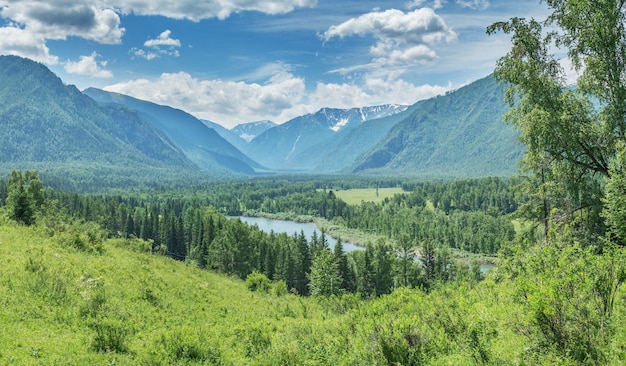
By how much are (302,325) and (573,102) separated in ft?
55.9

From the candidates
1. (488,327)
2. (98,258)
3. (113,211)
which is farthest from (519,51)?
(113,211)

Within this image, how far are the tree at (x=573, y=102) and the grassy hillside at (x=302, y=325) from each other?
16.9ft

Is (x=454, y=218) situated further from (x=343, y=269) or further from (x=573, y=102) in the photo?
(x=573, y=102)

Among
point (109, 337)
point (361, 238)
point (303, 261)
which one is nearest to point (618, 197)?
point (109, 337)

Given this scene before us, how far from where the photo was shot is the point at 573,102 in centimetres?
1795

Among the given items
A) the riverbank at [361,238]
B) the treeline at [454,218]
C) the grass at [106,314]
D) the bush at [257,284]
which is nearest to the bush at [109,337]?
the grass at [106,314]

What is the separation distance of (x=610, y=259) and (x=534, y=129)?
901cm

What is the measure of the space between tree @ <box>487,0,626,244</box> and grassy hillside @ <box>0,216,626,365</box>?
16.9 feet

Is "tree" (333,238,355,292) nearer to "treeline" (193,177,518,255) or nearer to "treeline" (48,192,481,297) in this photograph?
"treeline" (48,192,481,297)

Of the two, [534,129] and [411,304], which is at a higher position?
[534,129]

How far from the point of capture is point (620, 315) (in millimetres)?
9562

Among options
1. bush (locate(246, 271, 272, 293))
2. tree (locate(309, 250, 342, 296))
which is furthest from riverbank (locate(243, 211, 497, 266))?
bush (locate(246, 271, 272, 293))

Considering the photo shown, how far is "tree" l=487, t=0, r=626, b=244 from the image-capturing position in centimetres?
1689

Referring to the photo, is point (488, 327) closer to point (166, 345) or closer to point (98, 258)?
point (166, 345)
